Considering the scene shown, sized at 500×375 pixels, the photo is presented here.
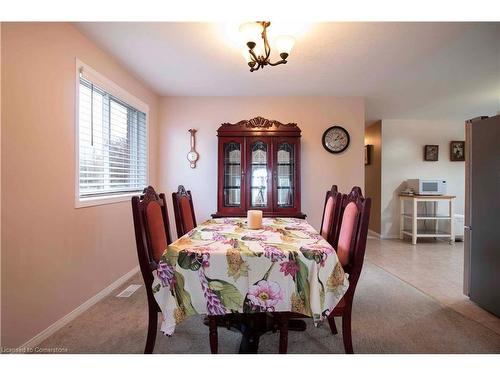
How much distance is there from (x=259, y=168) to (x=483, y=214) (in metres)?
2.26

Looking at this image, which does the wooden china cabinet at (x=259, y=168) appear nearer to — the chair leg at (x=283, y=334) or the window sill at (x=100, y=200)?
the window sill at (x=100, y=200)

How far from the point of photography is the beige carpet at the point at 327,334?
1684mm

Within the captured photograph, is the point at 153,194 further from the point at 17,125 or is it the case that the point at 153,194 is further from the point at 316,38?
the point at 316,38

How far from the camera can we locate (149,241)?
1529mm

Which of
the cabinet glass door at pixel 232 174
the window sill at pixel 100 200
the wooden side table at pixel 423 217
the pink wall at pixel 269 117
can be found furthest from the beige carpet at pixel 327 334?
the wooden side table at pixel 423 217

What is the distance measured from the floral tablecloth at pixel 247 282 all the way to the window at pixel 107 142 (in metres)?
1.32

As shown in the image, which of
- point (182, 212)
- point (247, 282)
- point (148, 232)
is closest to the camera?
point (247, 282)

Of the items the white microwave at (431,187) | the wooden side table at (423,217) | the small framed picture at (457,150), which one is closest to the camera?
the wooden side table at (423,217)

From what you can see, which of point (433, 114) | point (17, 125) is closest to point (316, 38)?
point (17, 125)

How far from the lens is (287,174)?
11.7 feet

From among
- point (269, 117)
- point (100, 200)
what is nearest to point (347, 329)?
point (100, 200)

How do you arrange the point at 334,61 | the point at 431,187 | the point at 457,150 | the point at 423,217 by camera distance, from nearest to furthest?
the point at 334,61 < the point at 423,217 < the point at 431,187 < the point at 457,150

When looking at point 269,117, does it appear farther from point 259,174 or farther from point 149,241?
point 149,241
